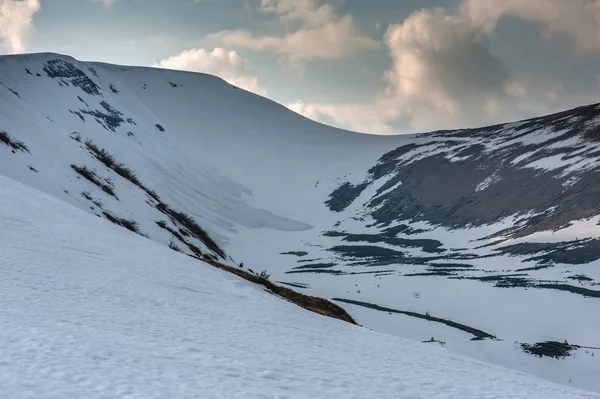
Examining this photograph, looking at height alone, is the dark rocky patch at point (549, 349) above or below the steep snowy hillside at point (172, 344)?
above

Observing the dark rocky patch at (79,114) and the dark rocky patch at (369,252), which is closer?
the dark rocky patch at (369,252)

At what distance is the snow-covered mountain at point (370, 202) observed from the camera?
33625 millimetres

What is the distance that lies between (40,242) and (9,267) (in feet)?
12.7

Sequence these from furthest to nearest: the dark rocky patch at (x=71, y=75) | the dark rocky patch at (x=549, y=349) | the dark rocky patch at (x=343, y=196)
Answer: the dark rocky patch at (x=71, y=75) < the dark rocky patch at (x=343, y=196) < the dark rocky patch at (x=549, y=349)

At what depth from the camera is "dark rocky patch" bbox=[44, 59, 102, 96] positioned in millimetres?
144250

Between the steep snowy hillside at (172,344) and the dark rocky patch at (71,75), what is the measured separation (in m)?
141

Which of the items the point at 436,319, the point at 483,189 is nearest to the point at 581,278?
the point at 436,319

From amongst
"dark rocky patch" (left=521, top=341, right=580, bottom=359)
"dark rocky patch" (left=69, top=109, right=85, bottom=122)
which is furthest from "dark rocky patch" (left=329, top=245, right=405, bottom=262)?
"dark rocky patch" (left=69, top=109, right=85, bottom=122)

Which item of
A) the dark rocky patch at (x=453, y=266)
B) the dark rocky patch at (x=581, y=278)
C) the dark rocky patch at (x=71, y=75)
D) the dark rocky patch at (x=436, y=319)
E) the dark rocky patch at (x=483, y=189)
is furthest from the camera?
the dark rocky patch at (x=71, y=75)

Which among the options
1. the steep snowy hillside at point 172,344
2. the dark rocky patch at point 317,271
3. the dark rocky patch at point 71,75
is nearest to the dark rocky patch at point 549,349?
the steep snowy hillside at point 172,344

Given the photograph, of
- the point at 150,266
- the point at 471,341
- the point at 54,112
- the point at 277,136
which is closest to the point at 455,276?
the point at 471,341

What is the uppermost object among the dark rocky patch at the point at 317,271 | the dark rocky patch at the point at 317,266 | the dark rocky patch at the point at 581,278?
the dark rocky patch at the point at 581,278

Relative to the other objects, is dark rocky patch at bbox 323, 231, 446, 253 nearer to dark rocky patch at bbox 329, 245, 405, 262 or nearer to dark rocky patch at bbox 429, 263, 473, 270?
dark rocky patch at bbox 329, 245, 405, 262

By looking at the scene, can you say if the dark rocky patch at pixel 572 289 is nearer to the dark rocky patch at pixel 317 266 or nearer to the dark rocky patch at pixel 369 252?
the dark rocky patch at pixel 369 252
